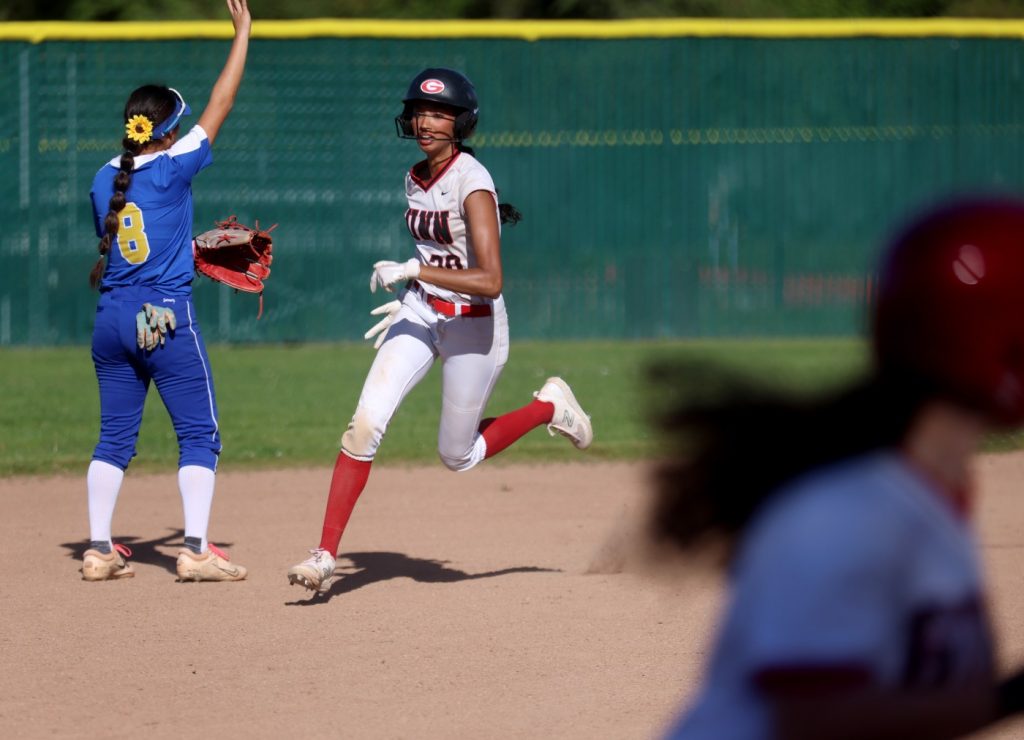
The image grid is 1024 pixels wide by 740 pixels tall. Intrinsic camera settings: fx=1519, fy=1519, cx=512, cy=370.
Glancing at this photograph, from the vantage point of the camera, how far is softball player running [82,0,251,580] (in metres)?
6.26

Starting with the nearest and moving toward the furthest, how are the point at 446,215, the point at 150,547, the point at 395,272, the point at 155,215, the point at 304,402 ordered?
the point at 395,272 → the point at 446,215 → the point at 155,215 → the point at 150,547 → the point at 304,402

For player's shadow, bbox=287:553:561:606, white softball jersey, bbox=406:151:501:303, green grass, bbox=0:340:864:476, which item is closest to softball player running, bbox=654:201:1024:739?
white softball jersey, bbox=406:151:501:303

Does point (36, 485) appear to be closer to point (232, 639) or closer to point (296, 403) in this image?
point (296, 403)

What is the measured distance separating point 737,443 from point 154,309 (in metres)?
4.75

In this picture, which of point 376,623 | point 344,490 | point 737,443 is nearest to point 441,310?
point 344,490

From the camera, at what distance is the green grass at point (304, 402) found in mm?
10008

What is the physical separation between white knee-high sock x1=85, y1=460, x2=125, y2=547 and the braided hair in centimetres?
93

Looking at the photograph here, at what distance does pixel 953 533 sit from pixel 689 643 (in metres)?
4.12

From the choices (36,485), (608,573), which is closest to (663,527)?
(608,573)

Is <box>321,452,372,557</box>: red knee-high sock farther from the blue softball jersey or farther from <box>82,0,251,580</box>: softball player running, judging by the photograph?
the blue softball jersey

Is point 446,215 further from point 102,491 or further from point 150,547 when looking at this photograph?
point 150,547

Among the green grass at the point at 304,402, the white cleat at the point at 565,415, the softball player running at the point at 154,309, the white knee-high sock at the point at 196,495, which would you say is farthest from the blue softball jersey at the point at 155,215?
the green grass at the point at 304,402

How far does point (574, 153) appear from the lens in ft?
52.4

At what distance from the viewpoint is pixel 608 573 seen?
22.4ft
